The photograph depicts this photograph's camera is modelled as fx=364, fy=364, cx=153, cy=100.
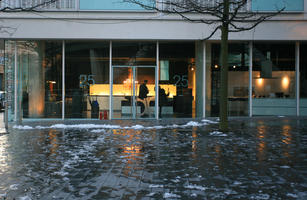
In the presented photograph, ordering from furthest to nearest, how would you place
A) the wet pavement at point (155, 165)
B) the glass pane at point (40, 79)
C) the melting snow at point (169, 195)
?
the glass pane at point (40, 79) < the wet pavement at point (155, 165) < the melting snow at point (169, 195)

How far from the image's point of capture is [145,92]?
16641 mm

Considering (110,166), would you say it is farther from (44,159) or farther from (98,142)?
(98,142)

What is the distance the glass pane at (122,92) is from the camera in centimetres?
1655

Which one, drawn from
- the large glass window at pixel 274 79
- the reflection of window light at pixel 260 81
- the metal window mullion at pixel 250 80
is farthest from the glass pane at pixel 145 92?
the reflection of window light at pixel 260 81

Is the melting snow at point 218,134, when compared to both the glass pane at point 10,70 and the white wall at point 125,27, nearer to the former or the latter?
the white wall at point 125,27

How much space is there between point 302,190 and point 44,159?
4888 mm

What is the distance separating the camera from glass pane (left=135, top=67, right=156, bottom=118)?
1659cm

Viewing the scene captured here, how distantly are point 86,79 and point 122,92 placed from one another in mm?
1722

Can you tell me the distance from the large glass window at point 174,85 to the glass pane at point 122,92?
138cm

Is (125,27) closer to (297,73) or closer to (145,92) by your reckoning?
(145,92)

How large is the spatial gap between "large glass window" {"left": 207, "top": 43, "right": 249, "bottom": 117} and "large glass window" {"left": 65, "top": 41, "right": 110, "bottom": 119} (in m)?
4.77

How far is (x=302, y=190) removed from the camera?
17.0ft

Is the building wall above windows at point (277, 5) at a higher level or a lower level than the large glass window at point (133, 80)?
higher

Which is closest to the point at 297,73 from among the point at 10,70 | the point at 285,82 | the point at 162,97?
the point at 285,82
